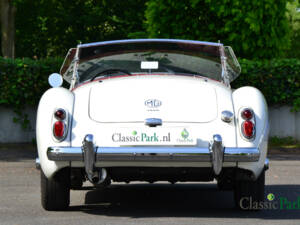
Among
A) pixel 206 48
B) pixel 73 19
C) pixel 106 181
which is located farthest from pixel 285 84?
pixel 73 19

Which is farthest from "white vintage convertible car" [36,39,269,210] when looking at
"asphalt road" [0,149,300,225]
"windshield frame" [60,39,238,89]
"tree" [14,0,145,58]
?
"tree" [14,0,145,58]

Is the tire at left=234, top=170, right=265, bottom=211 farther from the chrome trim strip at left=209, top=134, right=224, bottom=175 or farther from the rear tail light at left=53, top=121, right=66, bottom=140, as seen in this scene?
the rear tail light at left=53, top=121, right=66, bottom=140

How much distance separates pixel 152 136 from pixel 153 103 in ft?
1.31

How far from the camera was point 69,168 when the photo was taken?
22.8 feet

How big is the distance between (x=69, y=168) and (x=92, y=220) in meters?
0.55

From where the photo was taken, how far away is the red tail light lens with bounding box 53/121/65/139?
6.73 metres

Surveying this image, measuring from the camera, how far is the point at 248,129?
→ 22.2 feet

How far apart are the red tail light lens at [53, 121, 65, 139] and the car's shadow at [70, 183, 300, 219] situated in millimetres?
898

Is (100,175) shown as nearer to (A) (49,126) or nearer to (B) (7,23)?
(A) (49,126)

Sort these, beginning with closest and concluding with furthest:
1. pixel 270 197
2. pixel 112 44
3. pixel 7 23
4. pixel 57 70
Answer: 1. pixel 112 44
2. pixel 270 197
3. pixel 57 70
4. pixel 7 23

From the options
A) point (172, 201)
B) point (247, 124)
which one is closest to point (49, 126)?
point (247, 124)

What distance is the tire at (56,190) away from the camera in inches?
276

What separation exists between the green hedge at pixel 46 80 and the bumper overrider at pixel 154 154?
10.3 meters

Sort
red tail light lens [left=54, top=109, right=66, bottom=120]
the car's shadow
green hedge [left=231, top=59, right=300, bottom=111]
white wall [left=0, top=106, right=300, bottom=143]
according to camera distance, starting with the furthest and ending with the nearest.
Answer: green hedge [left=231, top=59, right=300, bottom=111] → white wall [left=0, top=106, right=300, bottom=143] → the car's shadow → red tail light lens [left=54, top=109, right=66, bottom=120]
